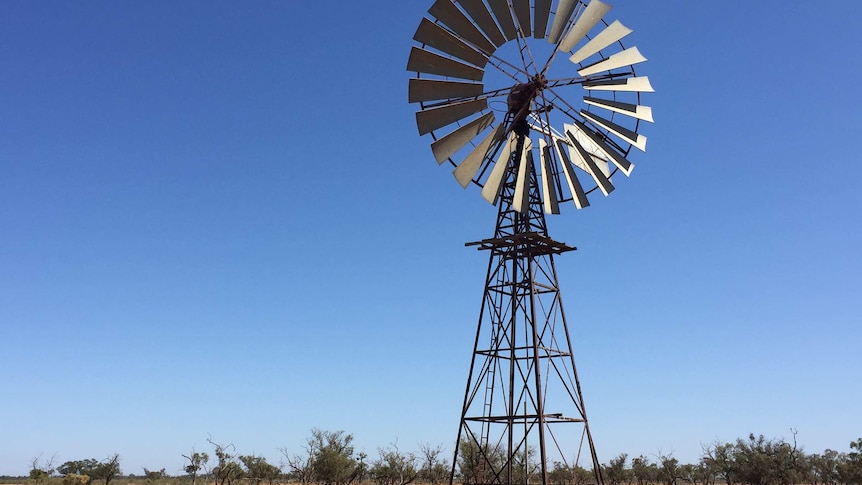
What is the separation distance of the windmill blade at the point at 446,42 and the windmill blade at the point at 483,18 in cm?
61

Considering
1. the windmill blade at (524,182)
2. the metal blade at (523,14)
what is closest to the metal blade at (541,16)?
the metal blade at (523,14)

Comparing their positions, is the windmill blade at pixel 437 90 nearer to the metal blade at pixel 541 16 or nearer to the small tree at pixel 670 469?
the metal blade at pixel 541 16

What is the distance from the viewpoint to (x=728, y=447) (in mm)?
50000

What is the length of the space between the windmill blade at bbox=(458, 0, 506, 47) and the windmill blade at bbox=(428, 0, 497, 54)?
0.54 feet

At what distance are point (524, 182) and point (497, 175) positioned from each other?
0.92 metres

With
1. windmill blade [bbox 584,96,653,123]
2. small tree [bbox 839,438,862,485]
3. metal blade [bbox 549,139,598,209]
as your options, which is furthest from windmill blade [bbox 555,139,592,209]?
small tree [bbox 839,438,862,485]

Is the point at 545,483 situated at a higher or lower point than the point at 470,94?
lower

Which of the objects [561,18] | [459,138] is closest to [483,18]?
[561,18]

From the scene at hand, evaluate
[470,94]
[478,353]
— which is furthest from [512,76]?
[478,353]

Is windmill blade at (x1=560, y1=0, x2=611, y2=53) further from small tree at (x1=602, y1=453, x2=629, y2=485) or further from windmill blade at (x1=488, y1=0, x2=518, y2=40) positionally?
small tree at (x1=602, y1=453, x2=629, y2=485)

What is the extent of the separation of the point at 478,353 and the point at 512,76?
8.80 meters

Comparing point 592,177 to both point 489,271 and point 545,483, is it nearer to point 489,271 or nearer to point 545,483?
point 489,271

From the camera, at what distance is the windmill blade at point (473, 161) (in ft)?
70.4

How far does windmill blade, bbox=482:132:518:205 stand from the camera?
2158 centimetres
